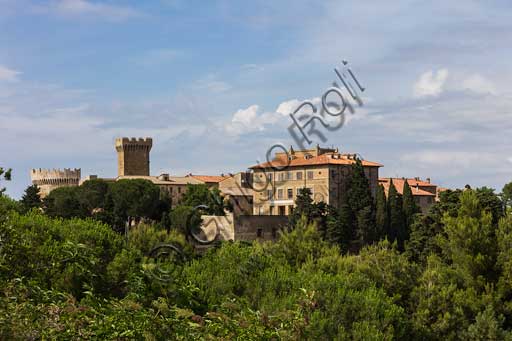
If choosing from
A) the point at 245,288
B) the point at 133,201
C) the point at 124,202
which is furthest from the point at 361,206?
the point at 245,288

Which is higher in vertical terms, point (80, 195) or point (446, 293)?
point (80, 195)

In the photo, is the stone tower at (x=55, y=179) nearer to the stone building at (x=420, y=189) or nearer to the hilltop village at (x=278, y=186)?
the hilltop village at (x=278, y=186)

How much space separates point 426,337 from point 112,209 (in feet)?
159

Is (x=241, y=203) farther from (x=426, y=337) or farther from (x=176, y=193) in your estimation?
(x=426, y=337)

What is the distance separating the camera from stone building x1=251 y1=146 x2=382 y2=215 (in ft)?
256

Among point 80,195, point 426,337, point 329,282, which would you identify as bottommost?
point 426,337

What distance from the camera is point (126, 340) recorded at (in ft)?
46.9

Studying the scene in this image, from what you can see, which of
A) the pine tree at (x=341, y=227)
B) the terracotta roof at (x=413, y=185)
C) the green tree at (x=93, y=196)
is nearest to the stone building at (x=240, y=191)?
the green tree at (x=93, y=196)

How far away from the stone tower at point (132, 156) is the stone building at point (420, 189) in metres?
28.4

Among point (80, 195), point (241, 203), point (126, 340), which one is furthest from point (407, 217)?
point (126, 340)

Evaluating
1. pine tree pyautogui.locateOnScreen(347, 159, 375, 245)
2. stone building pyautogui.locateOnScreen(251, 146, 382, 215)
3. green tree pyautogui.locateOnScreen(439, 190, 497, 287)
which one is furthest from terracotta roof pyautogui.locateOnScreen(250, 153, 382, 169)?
green tree pyautogui.locateOnScreen(439, 190, 497, 287)

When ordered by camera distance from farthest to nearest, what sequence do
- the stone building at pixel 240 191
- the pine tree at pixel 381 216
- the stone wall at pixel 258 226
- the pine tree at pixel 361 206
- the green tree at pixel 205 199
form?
the stone building at pixel 240 191 < the green tree at pixel 205 199 < the stone wall at pixel 258 226 < the pine tree at pixel 381 216 < the pine tree at pixel 361 206

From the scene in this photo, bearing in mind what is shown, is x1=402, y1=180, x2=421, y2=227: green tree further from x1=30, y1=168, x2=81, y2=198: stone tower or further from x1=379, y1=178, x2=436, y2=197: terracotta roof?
x1=30, y1=168, x2=81, y2=198: stone tower

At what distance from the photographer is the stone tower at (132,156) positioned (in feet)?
337
